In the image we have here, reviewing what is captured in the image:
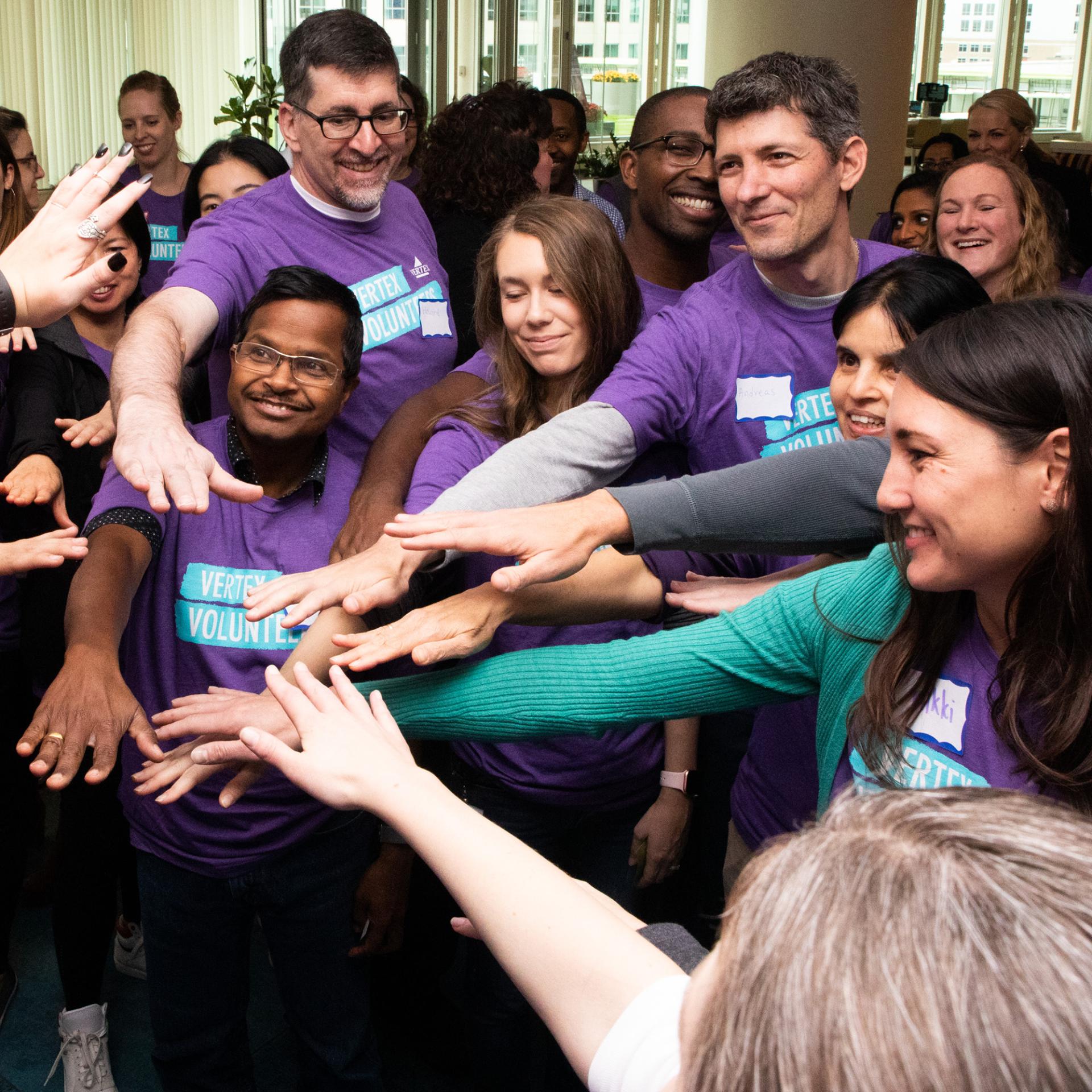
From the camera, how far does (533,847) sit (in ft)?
6.13

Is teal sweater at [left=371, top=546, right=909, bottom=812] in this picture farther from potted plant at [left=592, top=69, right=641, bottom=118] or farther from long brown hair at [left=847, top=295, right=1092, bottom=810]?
potted plant at [left=592, top=69, right=641, bottom=118]

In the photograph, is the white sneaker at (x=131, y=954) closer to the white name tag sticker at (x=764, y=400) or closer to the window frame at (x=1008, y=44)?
the white name tag sticker at (x=764, y=400)

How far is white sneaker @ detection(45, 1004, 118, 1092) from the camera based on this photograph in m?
2.20

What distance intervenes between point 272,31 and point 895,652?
7.83m

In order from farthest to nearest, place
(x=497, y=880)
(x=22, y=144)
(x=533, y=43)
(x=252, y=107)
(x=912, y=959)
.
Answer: (x=533, y=43), (x=252, y=107), (x=22, y=144), (x=497, y=880), (x=912, y=959)

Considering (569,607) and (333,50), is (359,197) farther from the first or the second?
(569,607)

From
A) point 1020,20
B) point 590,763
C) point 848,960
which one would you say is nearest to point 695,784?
point 590,763

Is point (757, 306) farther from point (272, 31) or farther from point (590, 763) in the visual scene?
point (272, 31)

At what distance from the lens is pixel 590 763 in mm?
1822

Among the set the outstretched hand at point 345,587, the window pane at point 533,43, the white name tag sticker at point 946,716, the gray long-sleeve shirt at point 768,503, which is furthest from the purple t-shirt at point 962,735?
the window pane at point 533,43

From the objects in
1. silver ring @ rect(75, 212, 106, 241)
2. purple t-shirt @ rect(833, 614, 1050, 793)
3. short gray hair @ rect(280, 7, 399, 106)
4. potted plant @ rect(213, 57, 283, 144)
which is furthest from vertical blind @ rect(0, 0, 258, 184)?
purple t-shirt @ rect(833, 614, 1050, 793)

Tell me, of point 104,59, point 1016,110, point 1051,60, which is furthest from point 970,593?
point 1051,60

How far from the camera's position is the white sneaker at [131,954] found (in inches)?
103

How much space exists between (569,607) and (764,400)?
53 cm
